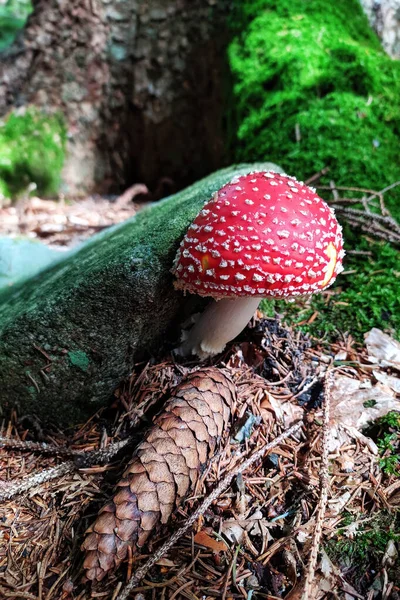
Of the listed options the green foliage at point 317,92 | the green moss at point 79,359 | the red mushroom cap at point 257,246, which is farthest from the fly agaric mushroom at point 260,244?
the green foliage at point 317,92

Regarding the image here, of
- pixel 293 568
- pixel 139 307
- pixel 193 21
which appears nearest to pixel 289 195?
pixel 139 307

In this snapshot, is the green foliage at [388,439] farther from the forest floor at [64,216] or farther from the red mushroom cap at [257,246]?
the forest floor at [64,216]

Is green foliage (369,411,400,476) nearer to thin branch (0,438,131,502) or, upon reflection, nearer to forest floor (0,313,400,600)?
forest floor (0,313,400,600)

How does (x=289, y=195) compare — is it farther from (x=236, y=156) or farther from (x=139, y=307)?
(x=236, y=156)

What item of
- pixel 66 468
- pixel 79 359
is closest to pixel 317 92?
pixel 79 359

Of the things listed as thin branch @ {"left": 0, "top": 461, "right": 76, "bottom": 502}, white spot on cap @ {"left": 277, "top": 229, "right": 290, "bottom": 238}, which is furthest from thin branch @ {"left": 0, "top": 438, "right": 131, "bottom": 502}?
white spot on cap @ {"left": 277, "top": 229, "right": 290, "bottom": 238}
